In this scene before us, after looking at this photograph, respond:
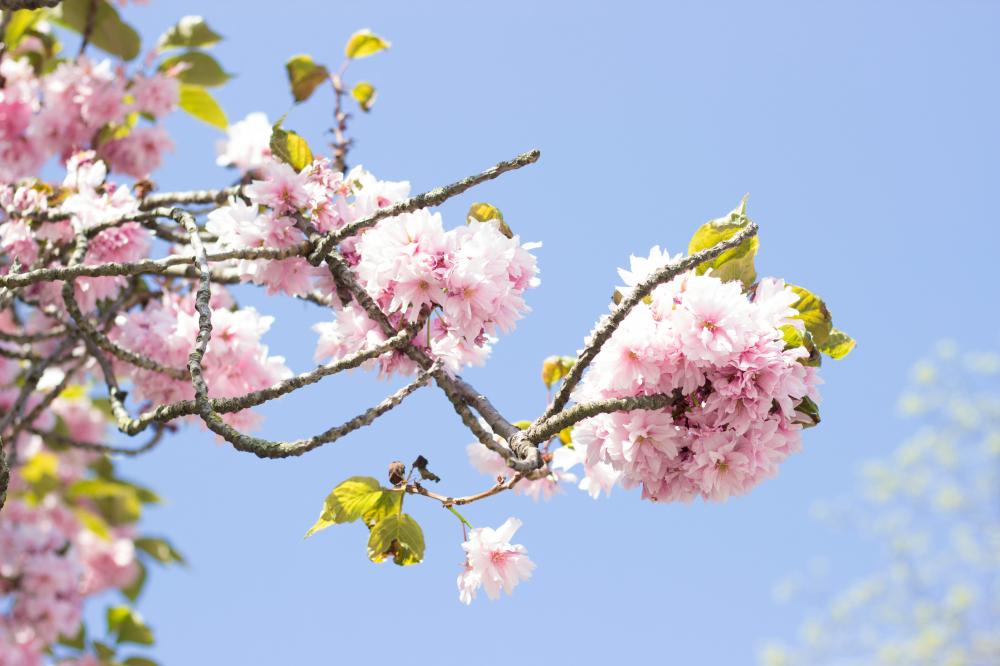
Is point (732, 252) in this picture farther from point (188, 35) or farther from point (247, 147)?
point (188, 35)

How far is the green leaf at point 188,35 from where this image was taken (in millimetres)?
2725

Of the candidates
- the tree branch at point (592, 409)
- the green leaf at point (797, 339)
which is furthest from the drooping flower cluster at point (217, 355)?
the green leaf at point (797, 339)

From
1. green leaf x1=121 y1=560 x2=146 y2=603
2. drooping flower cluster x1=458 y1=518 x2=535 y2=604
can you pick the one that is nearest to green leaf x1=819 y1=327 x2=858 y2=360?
drooping flower cluster x1=458 y1=518 x2=535 y2=604

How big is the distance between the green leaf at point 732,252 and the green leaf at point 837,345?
0.61 feet

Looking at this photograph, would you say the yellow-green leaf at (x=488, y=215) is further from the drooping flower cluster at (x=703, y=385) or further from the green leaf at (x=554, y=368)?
the green leaf at (x=554, y=368)

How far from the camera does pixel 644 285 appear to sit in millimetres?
1112

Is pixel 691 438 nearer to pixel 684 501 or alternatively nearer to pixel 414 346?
pixel 684 501

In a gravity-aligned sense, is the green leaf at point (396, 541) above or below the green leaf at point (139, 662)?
below

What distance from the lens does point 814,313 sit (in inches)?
49.2

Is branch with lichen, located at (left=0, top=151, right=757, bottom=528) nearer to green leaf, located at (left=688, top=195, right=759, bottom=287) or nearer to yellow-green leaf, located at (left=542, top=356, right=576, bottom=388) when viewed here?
green leaf, located at (left=688, top=195, right=759, bottom=287)

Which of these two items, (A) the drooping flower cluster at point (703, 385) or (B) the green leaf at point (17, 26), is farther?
(B) the green leaf at point (17, 26)

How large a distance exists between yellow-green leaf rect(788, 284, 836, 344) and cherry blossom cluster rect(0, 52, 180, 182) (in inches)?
98.5

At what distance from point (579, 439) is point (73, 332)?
1532 mm

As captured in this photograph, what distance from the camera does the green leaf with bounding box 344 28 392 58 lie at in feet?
7.45
